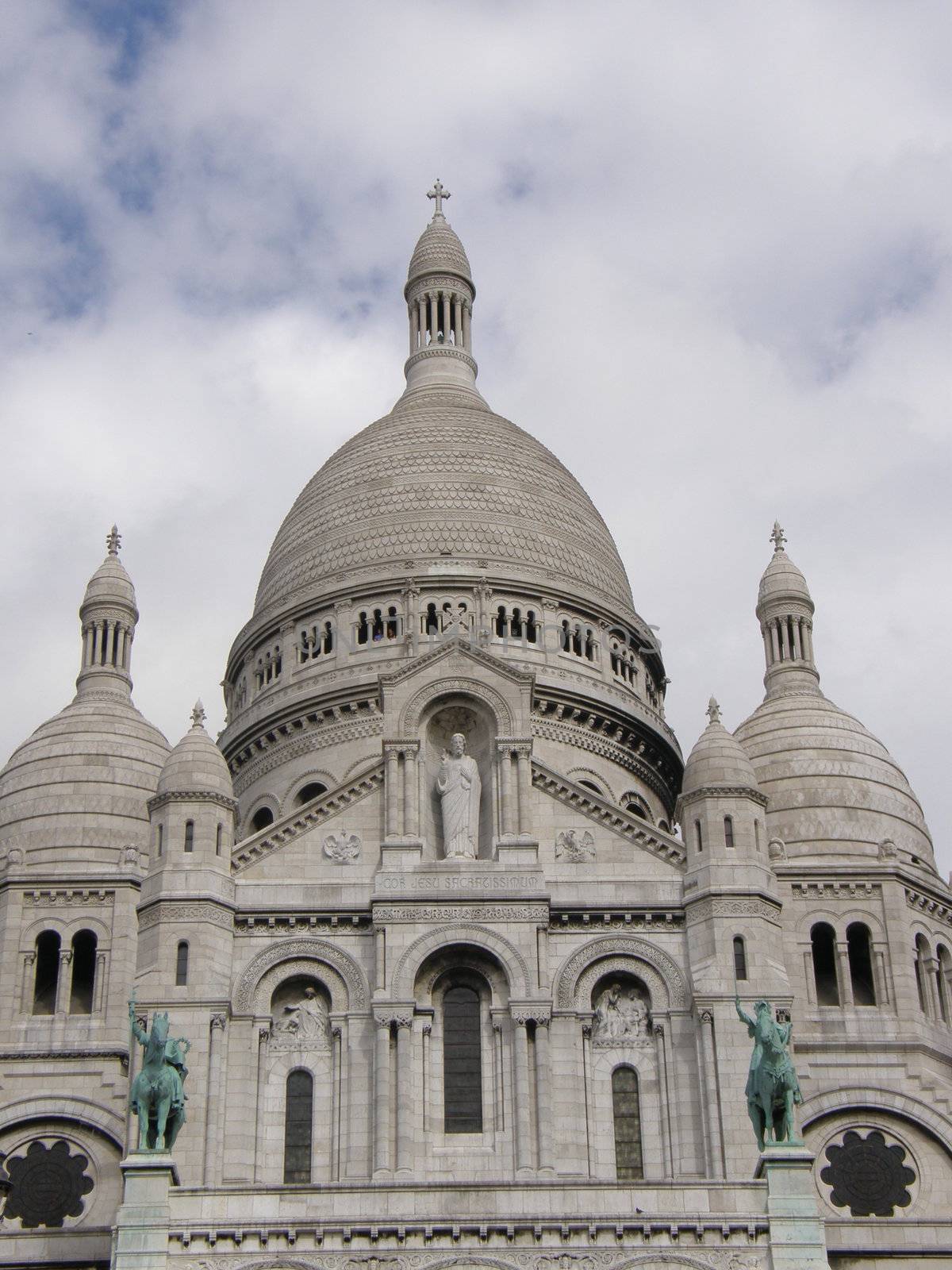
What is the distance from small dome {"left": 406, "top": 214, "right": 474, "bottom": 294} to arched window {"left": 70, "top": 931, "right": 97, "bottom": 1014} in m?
30.8

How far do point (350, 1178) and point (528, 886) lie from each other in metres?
6.76

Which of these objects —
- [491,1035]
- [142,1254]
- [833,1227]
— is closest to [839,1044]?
[833,1227]

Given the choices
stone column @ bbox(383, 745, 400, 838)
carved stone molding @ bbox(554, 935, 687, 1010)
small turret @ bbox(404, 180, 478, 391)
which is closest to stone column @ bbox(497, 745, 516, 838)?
stone column @ bbox(383, 745, 400, 838)

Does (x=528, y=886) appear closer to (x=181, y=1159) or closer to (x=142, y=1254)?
(x=181, y=1159)

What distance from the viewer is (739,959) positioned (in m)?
48.5

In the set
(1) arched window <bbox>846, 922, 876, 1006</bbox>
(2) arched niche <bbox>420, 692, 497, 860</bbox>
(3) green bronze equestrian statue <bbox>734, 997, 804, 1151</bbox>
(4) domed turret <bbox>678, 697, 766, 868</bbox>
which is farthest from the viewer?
(1) arched window <bbox>846, 922, 876, 1006</bbox>

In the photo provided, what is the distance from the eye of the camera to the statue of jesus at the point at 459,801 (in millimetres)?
50406

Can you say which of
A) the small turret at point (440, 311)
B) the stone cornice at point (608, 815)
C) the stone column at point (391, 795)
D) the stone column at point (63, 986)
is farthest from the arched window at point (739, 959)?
the small turret at point (440, 311)

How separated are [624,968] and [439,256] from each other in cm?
3690

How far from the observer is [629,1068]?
48.1 m

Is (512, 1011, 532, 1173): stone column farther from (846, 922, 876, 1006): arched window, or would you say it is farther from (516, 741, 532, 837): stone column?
(846, 922, 876, 1006): arched window

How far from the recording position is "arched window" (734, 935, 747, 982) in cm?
4825

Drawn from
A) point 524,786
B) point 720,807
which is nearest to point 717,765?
point 720,807

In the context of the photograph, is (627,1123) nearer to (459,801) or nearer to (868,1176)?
(459,801)
